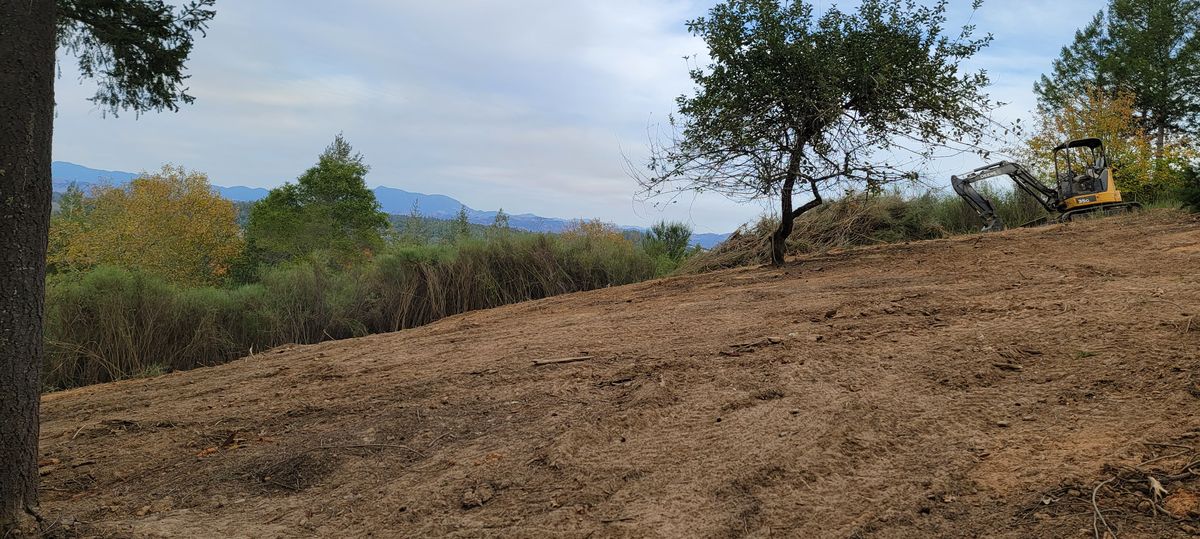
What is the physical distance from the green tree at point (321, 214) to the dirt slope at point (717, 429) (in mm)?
28900

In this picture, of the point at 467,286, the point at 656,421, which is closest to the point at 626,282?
the point at 467,286

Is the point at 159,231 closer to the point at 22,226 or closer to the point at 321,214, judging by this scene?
the point at 321,214

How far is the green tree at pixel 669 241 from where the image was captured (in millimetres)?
16228

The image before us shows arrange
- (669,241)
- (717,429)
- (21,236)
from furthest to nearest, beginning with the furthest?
1. (669,241)
2. (717,429)
3. (21,236)

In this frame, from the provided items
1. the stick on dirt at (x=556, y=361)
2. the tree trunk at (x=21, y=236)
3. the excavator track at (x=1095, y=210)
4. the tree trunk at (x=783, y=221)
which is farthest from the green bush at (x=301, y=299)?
the excavator track at (x=1095, y=210)

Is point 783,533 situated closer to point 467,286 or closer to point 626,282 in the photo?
point 467,286

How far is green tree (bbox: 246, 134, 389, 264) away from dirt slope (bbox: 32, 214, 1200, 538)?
1138 inches

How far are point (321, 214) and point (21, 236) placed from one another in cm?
3350

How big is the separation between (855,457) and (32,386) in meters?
3.69

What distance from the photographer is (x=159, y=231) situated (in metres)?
32.7

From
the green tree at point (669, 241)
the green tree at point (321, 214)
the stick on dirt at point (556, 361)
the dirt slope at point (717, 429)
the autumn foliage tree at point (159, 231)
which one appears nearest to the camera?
the dirt slope at point (717, 429)

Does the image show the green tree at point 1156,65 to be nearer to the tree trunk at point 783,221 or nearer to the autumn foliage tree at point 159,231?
the tree trunk at point 783,221

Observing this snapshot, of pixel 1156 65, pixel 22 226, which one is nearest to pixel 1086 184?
pixel 22 226

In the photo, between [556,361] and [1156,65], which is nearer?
[556,361]
